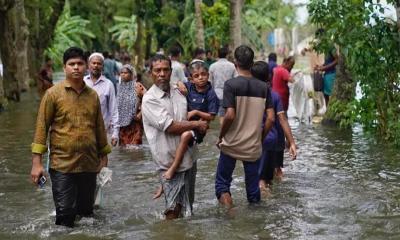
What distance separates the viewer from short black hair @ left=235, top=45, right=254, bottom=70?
720 cm

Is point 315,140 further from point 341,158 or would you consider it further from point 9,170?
point 9,170

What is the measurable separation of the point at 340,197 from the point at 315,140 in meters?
5.17

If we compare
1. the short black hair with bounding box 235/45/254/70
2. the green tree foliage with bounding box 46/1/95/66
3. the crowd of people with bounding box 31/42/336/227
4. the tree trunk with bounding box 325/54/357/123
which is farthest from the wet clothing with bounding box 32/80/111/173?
the green tree foliage with bounding box 46/1/95/66

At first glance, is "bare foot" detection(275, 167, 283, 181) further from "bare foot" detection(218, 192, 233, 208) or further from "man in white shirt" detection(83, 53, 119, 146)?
"man in white shirt" detection(83, 53, 119, 146)

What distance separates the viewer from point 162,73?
6570 mm

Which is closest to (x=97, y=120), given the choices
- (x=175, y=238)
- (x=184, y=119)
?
(x=184, y=119)

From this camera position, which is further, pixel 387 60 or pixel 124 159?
pixel 124 159

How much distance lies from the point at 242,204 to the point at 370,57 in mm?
3017

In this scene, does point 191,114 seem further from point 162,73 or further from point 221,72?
point 221,72

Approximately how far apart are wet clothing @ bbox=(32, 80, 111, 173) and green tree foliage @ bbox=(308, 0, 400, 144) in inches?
168

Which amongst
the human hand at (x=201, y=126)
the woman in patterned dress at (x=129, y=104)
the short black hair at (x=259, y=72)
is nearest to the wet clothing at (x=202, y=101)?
the human hand at (x=201, y=126)

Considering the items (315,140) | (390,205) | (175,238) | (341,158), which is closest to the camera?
(175,238)

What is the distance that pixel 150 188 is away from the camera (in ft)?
29.5

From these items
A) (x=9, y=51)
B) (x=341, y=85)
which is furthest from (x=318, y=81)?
(x=9, y=51)
